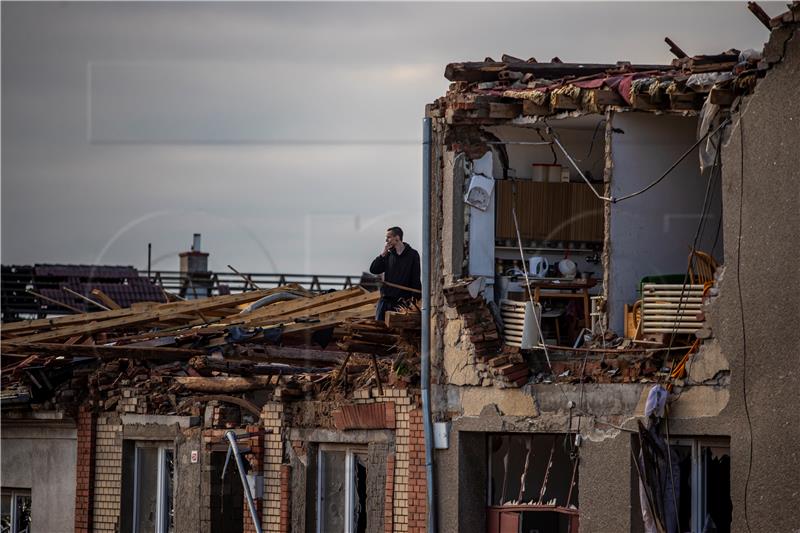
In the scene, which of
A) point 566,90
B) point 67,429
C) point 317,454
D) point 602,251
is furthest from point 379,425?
point 67,429

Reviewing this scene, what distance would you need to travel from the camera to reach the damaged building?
1412 centimetres

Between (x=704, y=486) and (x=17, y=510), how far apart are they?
36.5 ft

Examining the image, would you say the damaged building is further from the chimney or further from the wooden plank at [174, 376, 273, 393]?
the chimney

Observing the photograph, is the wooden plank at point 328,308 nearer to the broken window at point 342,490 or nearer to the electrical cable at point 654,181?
the broken window at point 342,490

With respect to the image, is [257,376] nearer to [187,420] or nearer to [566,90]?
[187,420]

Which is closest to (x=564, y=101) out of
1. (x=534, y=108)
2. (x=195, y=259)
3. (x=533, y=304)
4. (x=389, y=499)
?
(x=534, y=108)

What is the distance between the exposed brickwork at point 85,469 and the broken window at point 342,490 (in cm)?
399

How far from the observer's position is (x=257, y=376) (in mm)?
19219

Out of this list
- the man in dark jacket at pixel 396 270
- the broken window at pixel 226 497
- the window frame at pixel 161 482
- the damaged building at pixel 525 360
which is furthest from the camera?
the window frame at pixel 161 482

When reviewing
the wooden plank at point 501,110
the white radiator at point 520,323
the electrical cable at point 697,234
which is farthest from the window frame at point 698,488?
the wooden plank at point 501,110

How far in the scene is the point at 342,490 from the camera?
1805 cm

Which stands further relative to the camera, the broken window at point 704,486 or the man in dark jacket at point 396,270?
the man in dark jacket at point 396,270

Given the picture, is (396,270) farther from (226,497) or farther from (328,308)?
(226,497)

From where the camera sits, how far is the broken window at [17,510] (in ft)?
72.3
